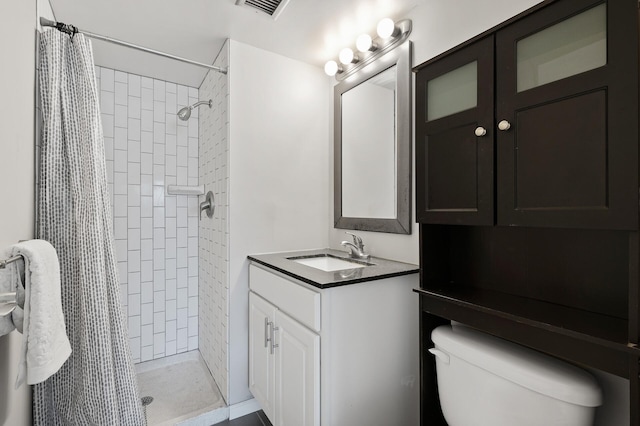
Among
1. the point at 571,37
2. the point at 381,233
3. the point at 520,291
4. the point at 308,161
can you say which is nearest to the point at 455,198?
the point at 520,291

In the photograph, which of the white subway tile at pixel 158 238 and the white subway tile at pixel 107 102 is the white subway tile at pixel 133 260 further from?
the white subway tile at pixel 107 102

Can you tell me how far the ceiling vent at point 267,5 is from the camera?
4.95 feet

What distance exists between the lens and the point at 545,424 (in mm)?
852

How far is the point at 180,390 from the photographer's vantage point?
81.4 inches

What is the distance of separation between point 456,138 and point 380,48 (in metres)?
0.93

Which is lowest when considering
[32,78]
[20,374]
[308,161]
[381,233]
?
[20,374]

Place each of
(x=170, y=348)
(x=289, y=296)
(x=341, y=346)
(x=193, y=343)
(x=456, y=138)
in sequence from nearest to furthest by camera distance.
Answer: (x=456, y=138) → (x=341, y=346) → (x=289, y=296) → (x=170, y=348) → (x=193, y=343)

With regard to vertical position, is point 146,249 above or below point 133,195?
below

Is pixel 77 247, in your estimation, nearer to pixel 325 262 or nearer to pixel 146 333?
pixel 325 262

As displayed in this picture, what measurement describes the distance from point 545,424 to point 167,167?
2.66 meters

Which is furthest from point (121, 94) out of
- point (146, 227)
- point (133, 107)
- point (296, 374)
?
point (296, 374)

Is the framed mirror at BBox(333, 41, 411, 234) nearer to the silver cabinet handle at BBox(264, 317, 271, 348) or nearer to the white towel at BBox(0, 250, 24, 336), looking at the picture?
the silver cabinet handle at BBox(264, 317, 271, 348)

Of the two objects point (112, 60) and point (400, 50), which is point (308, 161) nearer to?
point (400, 50)

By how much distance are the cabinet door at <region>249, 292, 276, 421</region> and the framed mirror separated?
2.47 feet
